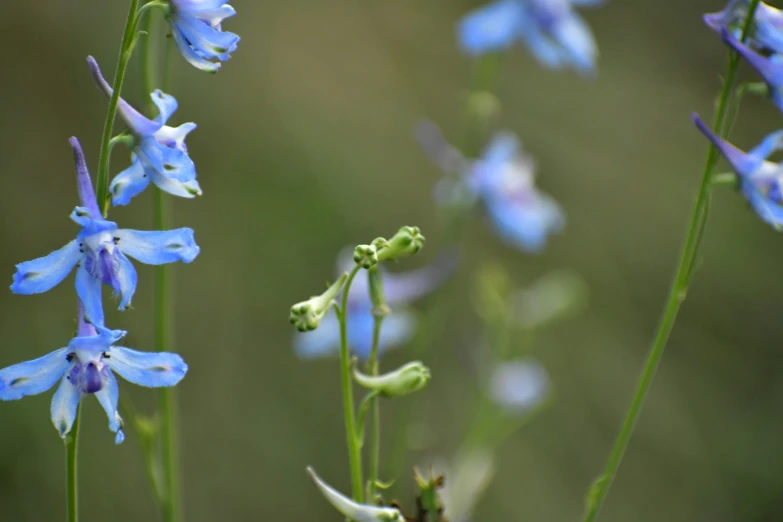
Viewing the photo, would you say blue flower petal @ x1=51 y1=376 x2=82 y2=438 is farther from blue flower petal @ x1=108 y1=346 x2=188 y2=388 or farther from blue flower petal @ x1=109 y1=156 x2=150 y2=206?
blue flower petal @ x1=109 y1=156 x2=150 y2=206

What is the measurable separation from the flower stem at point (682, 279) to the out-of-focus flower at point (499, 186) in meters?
0.62

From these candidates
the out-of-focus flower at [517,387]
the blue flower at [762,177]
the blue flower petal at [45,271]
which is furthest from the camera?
the out-of-focus flower at [517,387]

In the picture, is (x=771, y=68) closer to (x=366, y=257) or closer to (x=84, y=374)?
(x=366, y=257)

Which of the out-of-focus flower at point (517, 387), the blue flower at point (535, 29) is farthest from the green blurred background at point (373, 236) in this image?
the out-of-focus flower at point (517, 387)

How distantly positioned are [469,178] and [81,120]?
1.44 meters

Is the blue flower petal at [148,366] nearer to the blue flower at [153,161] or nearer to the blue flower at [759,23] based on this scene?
the blue flower at [153,161]

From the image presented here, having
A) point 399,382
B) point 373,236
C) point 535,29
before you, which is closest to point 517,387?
point 535,29

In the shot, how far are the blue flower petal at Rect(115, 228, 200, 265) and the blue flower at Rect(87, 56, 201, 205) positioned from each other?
0.03 m

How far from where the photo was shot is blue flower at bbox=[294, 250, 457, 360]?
1331 millimetres

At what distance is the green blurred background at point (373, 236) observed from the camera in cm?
234

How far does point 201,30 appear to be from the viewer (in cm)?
73

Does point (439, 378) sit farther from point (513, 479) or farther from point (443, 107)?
point (443, 107)

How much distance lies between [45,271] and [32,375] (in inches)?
3.3

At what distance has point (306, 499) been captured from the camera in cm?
241
